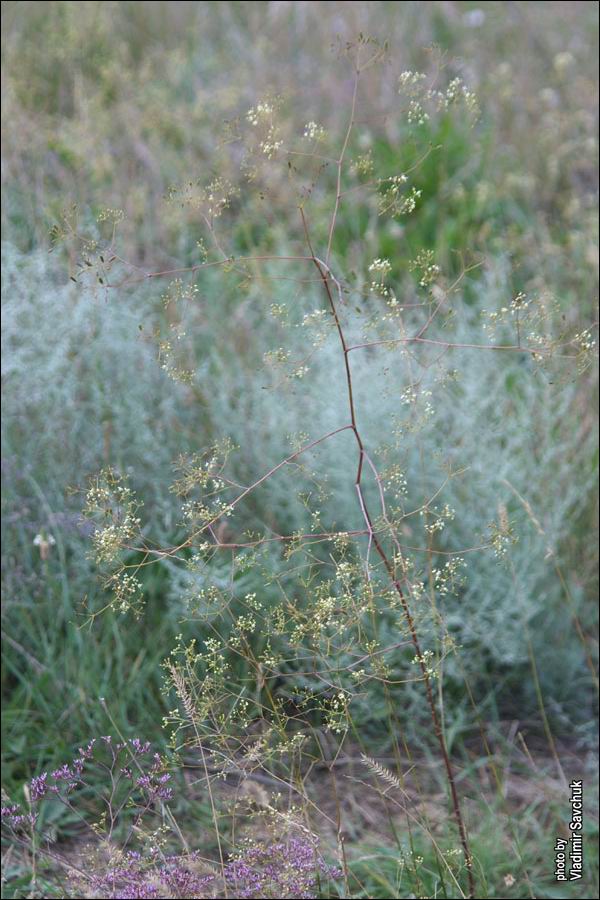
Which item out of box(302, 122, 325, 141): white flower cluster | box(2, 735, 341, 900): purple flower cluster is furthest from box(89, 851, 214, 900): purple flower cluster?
box(302, 122, 325, 141): white flower cluster

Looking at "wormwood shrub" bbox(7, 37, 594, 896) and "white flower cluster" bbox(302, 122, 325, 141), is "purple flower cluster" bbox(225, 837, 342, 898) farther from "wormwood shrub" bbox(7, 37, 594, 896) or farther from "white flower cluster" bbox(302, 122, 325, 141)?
"white flower cluster" bbox(302, 122, 325, 141)

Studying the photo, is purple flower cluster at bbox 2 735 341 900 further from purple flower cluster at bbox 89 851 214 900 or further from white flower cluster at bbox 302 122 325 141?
white flower cluster at bbox 302 122 325 141

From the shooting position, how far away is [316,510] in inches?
83.7

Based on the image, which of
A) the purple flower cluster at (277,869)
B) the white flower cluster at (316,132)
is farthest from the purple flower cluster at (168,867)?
the white flower cluster at (316,132)

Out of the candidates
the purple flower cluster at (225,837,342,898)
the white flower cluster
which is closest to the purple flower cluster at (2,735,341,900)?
the purple flower cluster at (225,837,342,898)

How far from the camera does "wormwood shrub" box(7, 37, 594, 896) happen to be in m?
1.32

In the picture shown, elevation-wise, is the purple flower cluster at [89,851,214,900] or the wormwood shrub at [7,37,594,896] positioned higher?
the wormwood shrub at [7,37,594,896]

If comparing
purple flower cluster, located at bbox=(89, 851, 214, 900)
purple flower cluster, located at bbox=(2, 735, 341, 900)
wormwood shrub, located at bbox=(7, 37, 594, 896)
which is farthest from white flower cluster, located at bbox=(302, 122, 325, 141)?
purple flower cluster, located at bbox=(89, 851, 214, 900)

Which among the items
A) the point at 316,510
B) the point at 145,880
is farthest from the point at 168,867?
the point at 316,510

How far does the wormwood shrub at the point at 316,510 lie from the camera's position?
4.33ft

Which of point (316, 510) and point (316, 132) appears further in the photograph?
point (316, 510)

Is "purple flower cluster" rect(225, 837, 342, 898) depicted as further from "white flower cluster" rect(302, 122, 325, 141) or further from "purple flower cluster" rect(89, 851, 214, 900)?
"white flower cluster" rect(302, 122, 325, 141)

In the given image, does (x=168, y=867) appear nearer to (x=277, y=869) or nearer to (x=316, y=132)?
(x=277, y=869)

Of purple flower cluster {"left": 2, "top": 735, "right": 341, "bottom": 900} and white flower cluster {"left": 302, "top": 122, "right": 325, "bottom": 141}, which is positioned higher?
white flower cluster {"left": 302, "top": 122, "right": 325, "bottom": 141}
